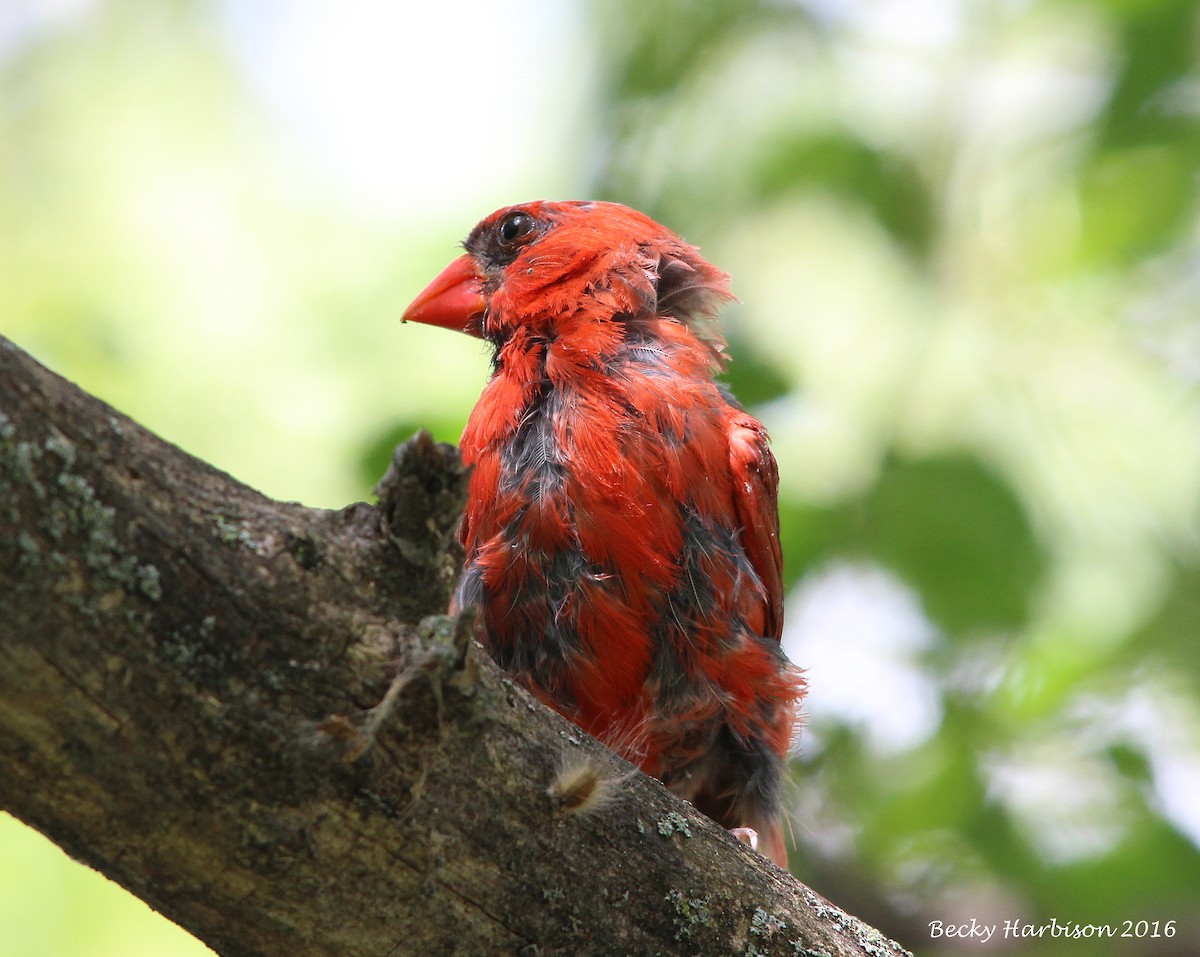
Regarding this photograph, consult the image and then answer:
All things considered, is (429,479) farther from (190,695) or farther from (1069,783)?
(1069,783)

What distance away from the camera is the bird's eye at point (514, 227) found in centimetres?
441

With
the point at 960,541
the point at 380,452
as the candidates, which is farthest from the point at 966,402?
the point at 380,452

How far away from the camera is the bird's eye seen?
441 cm

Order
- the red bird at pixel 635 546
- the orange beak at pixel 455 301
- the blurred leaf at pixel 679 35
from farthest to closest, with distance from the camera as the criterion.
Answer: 1. the blurred leaf at pixel 679 35
2. the orange beak at pixel 455 301
3. the red bird at pixel 635 546

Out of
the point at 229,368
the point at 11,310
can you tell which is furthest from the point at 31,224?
the point at 229,368

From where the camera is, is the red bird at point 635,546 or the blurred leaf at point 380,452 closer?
the red bird at point 635,546

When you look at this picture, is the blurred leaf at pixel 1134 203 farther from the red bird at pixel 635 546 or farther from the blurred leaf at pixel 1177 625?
the red bird at pixel 635 546

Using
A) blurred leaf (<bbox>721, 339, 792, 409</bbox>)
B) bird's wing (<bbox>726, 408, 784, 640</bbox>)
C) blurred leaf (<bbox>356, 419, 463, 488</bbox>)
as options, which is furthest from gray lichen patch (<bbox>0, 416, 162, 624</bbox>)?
blurred leaf (<bbox>721, 339, 792, 409</bbox>)

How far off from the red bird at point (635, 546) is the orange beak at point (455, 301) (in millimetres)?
356

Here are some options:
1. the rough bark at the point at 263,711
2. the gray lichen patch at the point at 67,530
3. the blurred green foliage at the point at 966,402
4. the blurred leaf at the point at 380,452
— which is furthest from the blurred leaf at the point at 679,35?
the gray lichen patch at the point at 67,530

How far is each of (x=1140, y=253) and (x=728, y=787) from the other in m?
2.50

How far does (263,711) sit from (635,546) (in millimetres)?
1485

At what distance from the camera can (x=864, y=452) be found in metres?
4.49

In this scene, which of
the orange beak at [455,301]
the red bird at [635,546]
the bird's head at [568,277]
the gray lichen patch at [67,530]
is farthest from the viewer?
the orange beak at [455,301]
